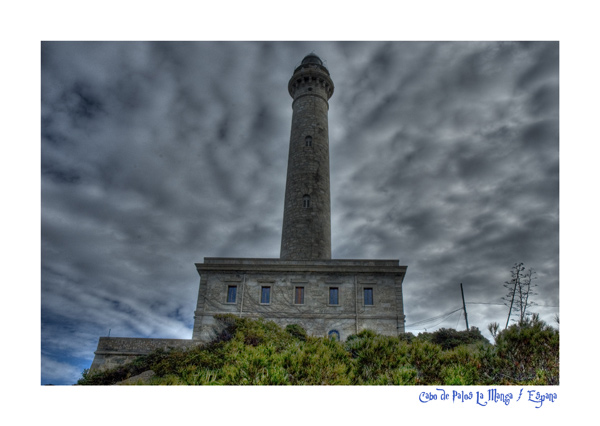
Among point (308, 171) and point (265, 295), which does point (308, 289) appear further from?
point (308, 171)

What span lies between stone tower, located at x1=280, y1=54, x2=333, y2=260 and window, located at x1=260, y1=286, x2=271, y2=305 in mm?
2688

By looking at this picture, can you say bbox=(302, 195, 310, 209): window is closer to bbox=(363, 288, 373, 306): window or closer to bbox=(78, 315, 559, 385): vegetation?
bbox=(363, 288, 373, 306): window

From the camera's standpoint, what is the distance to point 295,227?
25828mm

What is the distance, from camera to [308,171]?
27203 mm

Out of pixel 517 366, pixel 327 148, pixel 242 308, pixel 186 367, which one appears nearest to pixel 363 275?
pixel 242 308

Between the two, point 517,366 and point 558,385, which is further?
point 517,366

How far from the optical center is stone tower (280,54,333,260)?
83.4 feet

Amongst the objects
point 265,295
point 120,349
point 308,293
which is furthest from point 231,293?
point 120,349

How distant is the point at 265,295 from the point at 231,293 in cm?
198

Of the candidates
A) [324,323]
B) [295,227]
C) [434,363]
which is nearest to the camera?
[434,363]

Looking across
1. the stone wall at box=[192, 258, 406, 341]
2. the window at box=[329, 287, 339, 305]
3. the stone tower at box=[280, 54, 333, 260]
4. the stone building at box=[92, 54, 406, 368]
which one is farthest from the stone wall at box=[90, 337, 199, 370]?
the stone tower at box=[280, 54, 333, 260]

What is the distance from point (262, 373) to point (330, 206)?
67.0 ft
